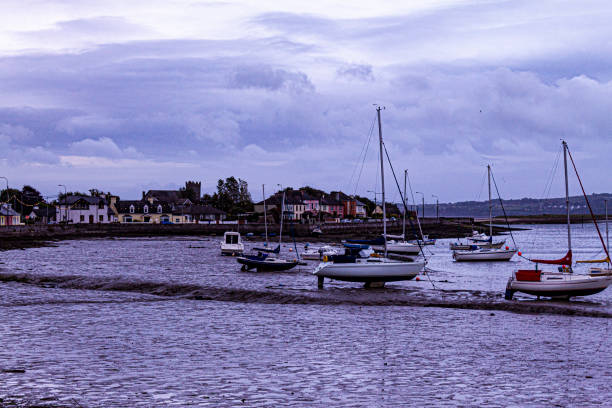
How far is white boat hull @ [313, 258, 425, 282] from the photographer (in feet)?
132

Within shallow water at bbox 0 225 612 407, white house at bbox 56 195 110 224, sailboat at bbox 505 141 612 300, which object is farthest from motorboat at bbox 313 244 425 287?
white house at bbox 56 195 110 224

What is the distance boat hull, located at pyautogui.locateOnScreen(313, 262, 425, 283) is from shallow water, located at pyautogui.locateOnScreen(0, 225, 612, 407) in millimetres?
989

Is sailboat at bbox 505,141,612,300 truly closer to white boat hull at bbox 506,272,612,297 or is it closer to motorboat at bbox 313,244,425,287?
white boat hull at bbox 506,272,612,297

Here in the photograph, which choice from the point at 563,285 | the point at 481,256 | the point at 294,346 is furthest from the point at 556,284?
the point at 481,256

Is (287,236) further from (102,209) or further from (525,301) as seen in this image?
(525,301)

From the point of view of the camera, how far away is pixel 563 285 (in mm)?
35375

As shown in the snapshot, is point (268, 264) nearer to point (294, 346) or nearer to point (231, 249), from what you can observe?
point (231, 249)

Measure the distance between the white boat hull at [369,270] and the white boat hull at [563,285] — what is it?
6.92 meters

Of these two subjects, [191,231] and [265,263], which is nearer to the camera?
[265,263]

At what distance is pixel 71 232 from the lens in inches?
5310

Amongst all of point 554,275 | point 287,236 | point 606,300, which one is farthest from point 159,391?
point 287,236

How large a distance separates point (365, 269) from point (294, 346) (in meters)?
18.4

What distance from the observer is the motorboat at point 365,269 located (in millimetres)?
40406

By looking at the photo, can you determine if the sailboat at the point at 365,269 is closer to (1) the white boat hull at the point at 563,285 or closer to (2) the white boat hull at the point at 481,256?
(1) the white boat hull at the point at 563,285
